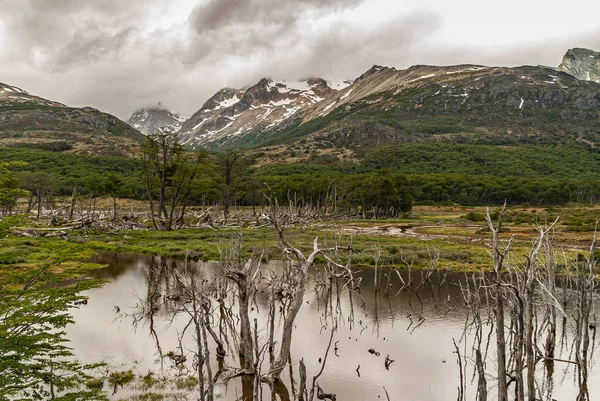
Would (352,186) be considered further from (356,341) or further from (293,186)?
(356,341)

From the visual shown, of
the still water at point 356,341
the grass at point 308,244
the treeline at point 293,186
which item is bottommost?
the still water at point 356,341

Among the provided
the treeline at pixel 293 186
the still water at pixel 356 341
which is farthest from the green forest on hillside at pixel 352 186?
the still water at pixel 356 341

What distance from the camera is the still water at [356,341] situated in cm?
1805

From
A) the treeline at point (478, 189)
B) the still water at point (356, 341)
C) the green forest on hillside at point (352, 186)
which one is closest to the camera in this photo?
the still water at point (356, 341)

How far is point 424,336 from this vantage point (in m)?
24.2

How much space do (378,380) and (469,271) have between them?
2493 cm

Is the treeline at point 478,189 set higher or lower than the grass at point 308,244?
higher

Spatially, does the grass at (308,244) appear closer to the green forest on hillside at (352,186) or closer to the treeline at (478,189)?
the green forest on hillside at (352,186)

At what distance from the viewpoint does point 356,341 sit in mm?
23562

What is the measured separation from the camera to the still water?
711 inches

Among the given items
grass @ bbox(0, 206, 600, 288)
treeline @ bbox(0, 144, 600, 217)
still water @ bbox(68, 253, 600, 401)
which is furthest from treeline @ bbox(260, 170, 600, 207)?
still water @ bbox(68, 253, 600, 401)

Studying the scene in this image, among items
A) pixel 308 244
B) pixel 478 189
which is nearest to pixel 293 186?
pixel 308 244

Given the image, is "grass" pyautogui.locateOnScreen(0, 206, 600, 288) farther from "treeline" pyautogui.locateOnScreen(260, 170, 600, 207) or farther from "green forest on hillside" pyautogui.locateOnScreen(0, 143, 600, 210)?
"treeline" pyautogui.locateOnScreen(260, 170, 600, 207)

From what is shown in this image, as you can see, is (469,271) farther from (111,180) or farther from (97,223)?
(111,180)
